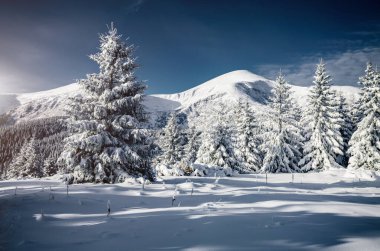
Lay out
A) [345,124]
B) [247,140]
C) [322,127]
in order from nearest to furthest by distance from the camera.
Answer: [322,127] < [247,140] < [345,124]

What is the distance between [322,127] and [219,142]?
43.4ft

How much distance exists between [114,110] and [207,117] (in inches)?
836

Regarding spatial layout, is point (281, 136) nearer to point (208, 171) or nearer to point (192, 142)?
point (208, 171)

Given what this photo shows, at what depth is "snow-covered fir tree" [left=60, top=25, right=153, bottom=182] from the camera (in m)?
14.5

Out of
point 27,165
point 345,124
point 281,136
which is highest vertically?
point 345,124

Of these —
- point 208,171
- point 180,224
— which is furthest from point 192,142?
point 180,224

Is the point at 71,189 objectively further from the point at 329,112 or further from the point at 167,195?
the point at 329,112

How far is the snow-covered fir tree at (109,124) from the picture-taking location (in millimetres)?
14500

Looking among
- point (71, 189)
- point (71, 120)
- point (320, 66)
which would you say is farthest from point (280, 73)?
point (71, 189)

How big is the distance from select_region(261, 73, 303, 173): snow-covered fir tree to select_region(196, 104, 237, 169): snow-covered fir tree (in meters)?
4.61

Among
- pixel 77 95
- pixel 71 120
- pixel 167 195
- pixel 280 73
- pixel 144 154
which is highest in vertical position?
pixel 280 73

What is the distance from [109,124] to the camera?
15.4m

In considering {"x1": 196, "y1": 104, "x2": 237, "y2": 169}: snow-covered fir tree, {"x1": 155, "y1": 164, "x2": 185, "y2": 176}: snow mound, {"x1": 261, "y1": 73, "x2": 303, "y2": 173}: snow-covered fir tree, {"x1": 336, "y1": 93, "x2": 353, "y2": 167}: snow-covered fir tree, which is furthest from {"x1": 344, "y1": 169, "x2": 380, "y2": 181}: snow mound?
{"x1": 336, "y1": 93, "x2": 353, "y2": 167}: snow-covered fir tree

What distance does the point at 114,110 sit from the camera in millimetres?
15477
